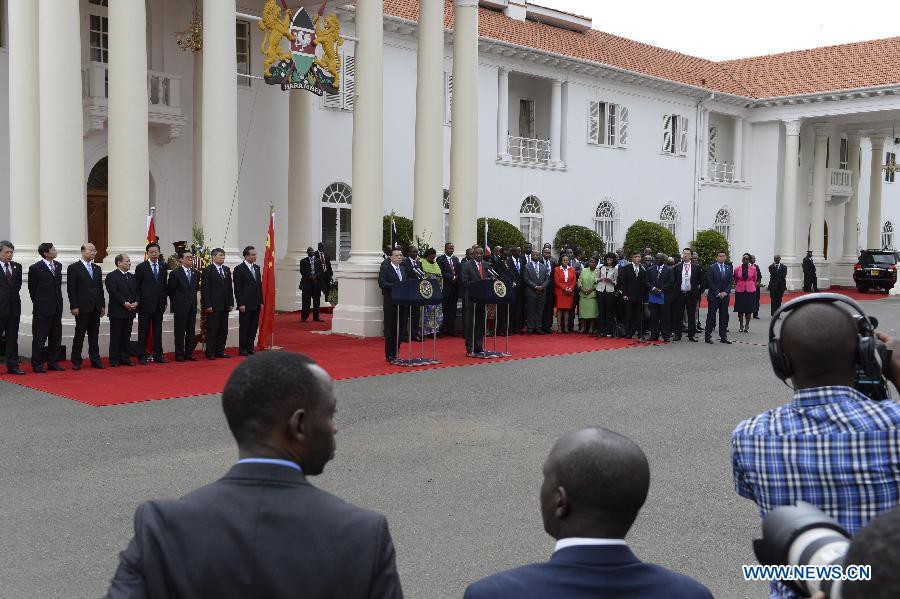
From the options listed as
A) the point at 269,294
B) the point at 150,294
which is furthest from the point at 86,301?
the point at 269,294

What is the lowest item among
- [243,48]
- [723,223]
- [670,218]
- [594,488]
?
[594,488]

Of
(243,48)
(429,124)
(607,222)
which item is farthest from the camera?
(607,222)

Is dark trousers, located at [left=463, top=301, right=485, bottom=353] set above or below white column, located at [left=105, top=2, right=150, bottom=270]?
below

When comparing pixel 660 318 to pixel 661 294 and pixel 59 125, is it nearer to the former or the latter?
pixel 661 294

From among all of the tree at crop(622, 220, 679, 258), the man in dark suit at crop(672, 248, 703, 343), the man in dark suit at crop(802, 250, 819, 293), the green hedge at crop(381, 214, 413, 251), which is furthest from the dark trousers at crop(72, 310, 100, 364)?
the man in dark suit at crop(802, 250, 819, 293)

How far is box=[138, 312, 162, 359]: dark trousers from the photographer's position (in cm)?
1387

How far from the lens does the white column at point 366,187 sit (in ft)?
58.6

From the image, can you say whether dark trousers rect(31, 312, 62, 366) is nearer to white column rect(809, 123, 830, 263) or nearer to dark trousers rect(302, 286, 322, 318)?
dark trousers rect(302, 286, 322, 318)

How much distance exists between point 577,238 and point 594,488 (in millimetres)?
28038

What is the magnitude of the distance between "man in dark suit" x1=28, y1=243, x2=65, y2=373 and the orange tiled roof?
18.5m

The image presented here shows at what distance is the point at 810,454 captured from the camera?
2.35 m

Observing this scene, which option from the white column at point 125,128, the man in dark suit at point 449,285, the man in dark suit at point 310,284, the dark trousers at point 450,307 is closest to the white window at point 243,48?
the man in dark suit at point 310,284

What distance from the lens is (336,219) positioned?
24.1m

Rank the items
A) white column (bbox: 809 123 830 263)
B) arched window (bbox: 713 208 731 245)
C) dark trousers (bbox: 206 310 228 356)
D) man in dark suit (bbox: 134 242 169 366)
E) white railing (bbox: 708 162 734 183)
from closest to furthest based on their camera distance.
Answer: man in dark suit (bbox: 134 242 169 366)
dark trousers (bbox: 206 310 228 356)
white railing (bbox: 708 162 734 183)
arched window (bbox: 713 208 731 245)
white column (bbox: 809 123 830 263)
